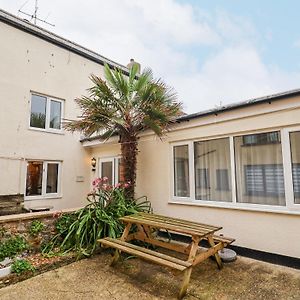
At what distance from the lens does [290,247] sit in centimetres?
440

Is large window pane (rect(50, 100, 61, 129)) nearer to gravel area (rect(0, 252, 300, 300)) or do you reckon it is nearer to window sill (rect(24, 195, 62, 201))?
window sill (rect(24, 195, 62, 201))

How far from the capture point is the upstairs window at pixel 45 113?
905 cm

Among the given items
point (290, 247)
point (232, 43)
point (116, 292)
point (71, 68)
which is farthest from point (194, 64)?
point (116, 292)

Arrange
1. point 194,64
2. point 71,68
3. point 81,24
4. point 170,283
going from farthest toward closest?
point 194,64 < point 81,24 < point 71,68 < point 170,283

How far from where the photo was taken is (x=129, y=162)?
657cm

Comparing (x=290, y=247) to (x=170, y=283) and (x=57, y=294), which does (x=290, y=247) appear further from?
(x=57, y=294)

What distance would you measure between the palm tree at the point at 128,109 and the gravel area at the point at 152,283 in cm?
251

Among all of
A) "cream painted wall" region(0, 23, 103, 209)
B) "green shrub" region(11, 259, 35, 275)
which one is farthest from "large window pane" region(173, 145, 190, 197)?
"cream painted wall" region(0, 23, 103, 209)

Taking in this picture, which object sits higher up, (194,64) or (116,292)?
(194,64)

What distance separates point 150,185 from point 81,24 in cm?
890

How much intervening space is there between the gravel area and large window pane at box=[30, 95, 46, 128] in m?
6.25

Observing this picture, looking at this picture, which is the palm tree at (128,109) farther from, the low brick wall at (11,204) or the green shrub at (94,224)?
the low brick wall at (11,204)

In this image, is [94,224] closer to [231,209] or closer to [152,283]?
[152,283]

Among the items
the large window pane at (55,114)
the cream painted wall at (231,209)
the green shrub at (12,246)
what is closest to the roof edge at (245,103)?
the cream painted wall at (231,209)
